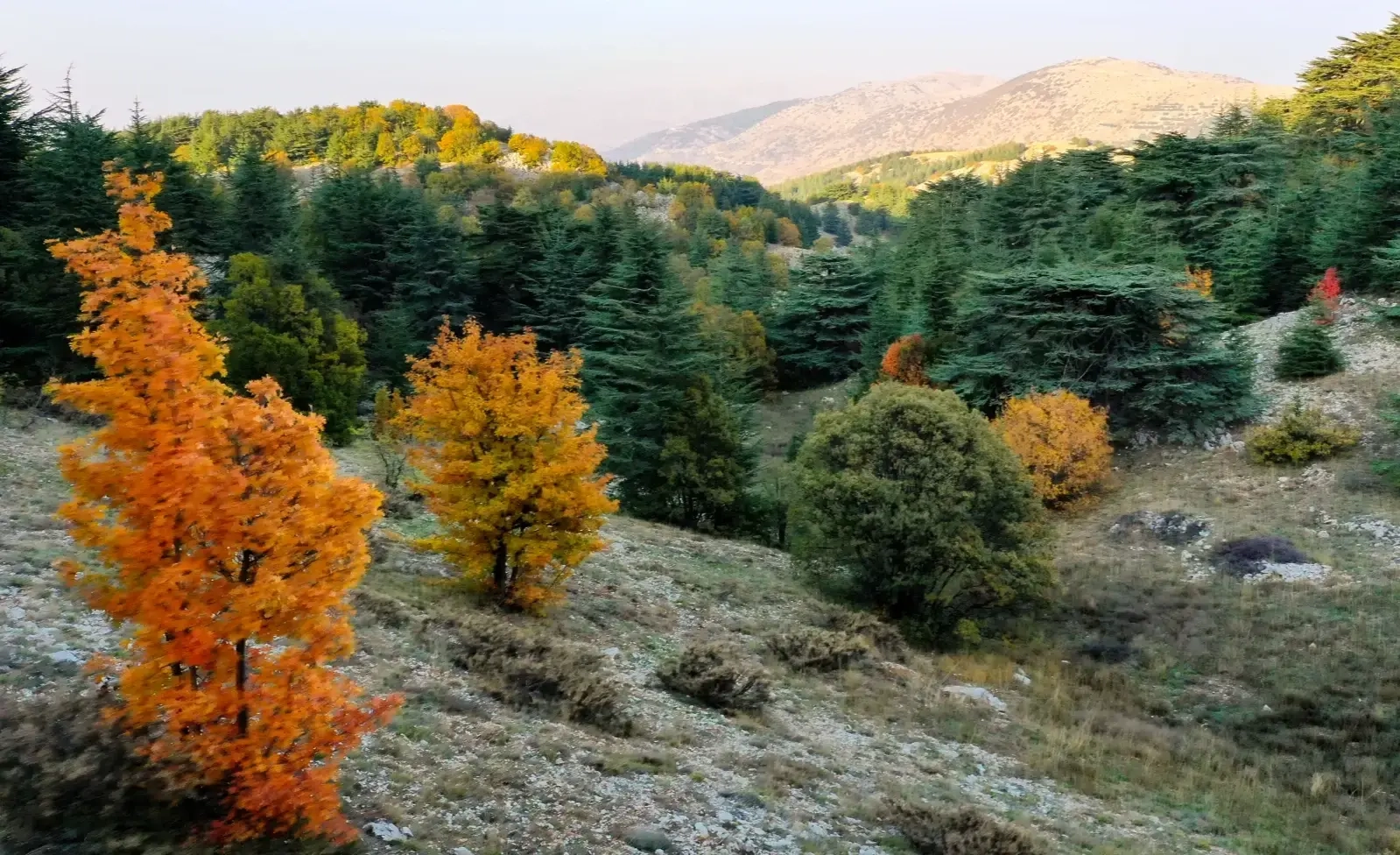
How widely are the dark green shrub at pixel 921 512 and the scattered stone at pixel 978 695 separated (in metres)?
3.99

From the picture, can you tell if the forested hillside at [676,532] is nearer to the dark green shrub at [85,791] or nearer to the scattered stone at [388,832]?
the dark green shrub at [85,791]

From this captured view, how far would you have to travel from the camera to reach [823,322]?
2451 inches

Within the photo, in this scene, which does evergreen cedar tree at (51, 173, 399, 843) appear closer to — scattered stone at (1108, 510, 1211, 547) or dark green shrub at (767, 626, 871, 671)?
dark green shrub at (767, 626, 871, 671)

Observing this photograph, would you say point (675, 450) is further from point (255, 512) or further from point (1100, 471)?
point (255, 512)

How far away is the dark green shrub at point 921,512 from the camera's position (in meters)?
22.0

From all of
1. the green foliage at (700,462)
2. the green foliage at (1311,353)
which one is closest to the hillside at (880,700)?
the green foliage at (700,462)

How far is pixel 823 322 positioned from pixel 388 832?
5708cm

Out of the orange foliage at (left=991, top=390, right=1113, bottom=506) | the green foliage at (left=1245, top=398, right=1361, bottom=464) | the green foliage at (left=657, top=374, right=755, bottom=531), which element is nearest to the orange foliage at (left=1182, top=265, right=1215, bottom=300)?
the green foliage at (left=1245, top=398, right=1361, bottom=464)

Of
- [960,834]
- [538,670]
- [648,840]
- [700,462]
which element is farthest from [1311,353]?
[648,840]

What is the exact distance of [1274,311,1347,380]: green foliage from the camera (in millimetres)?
34656

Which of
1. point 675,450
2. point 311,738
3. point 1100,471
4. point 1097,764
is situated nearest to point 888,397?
point 675,450

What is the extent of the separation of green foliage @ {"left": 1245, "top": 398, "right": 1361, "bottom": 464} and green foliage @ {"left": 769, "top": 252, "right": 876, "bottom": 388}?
104 feet

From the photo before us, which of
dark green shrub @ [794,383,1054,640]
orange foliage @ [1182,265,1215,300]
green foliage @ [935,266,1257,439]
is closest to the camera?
dark green shrub @ [794,383,1054,640]

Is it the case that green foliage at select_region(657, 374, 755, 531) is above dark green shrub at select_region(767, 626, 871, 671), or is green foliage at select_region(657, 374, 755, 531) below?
above
